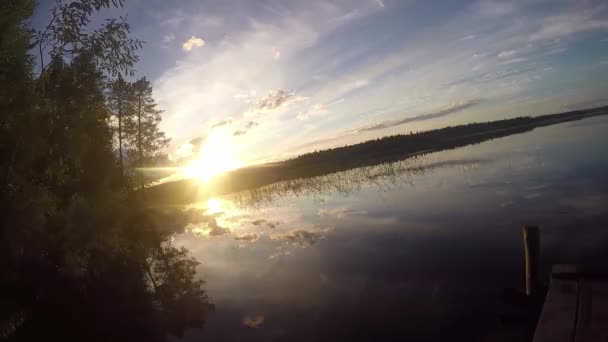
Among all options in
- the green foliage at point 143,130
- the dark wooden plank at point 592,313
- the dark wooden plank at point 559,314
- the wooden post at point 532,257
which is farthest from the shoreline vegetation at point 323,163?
the dark wooden plank at point 592,313

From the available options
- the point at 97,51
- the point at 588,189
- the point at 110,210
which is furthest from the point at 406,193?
the point at 97,51

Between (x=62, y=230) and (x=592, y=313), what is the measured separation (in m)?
15.6

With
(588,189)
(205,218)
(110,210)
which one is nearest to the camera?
(110,210)

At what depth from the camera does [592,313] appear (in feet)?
19.3

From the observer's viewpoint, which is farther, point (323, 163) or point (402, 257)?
point (323, 163)

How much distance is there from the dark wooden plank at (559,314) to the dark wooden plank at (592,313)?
0.34ft

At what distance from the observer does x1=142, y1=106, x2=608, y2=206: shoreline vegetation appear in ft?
167

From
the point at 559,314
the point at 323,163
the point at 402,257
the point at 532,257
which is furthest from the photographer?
the point at 323,163

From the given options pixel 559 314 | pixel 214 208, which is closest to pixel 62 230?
pixel 559 314

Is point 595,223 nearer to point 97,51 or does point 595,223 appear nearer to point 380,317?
point 380,317

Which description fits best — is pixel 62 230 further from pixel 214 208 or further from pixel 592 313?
pixel 214 208

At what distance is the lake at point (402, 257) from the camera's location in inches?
323

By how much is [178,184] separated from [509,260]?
55316 mm

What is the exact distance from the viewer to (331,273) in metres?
11.6
